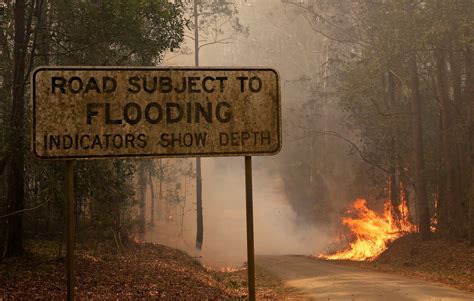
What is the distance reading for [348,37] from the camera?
112 feet

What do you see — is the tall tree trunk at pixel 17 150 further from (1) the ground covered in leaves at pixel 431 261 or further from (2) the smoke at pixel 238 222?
(2) the smoke at pixel 238 222

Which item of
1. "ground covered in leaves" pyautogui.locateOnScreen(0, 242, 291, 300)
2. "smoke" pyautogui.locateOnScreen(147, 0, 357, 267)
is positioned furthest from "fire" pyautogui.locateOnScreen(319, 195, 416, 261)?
"ground covered in leaves" pyautogui.locateOnScreen(0, 242, 291, 300)

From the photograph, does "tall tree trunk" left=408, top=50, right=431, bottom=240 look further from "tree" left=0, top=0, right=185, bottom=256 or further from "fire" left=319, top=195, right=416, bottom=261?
"tree" left=0, top=0, right=185, bottom=256

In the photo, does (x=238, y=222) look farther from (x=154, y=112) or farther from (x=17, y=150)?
(x=154, y=112)

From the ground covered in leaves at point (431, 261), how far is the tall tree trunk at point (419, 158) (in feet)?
2.61

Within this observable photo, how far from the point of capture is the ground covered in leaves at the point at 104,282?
10.8m

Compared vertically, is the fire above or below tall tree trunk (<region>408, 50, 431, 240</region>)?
below

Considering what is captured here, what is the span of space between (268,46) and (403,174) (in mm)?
31340

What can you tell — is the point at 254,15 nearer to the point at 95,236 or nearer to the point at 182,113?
the point at 95,236

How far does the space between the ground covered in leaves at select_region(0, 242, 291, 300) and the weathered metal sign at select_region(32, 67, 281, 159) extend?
630 centimetres

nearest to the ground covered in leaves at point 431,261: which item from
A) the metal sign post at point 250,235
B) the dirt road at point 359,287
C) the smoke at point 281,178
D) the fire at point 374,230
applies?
the dirt road at point 359,287

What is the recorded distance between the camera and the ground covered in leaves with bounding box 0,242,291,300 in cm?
1076

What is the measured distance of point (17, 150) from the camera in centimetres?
1262

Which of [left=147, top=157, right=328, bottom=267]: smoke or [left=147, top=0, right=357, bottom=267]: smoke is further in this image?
[left=147, top=0, right=357, bottom=267]: smoke
